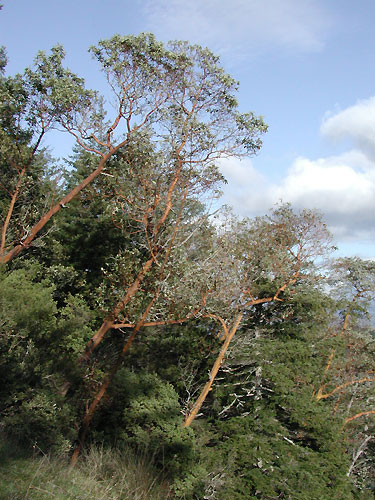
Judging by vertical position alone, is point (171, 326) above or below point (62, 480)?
above

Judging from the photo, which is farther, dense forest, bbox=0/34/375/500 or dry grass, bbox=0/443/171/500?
dense forest, bbox=0/34/375/500

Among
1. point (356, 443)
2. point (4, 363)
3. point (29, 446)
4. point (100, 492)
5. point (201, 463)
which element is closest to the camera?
point (100, 492)

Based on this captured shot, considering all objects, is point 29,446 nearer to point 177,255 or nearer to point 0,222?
point 177,255

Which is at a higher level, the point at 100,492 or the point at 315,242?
the point at 315,242

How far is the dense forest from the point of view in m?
10.8

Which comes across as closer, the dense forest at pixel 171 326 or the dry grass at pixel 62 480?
the dry grass at pixel 62 480

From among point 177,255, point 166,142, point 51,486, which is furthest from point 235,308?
point 51,486

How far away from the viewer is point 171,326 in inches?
605

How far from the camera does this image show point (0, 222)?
14.3 meters

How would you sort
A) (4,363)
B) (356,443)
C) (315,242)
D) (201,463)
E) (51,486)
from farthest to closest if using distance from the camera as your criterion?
(356,443)
(315,242)
(201,463)
(4,363)
(51,486)

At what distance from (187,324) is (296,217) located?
18.5ft

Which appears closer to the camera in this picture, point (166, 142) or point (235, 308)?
point (166, 142)

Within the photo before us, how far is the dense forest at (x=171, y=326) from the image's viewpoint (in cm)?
1082

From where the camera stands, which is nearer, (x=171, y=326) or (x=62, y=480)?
(x=62, y=480)
